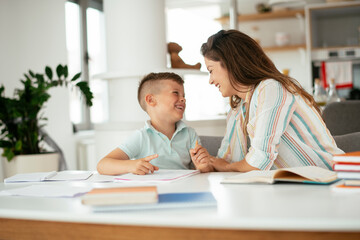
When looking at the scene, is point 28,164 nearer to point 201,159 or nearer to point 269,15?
point 201,159

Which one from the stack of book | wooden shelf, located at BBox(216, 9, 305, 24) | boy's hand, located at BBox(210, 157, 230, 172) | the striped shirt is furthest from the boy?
wooden shelf, located at BBox(216, 9, 305, 24)

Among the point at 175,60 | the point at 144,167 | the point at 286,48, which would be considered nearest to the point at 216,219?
the point at 144,167

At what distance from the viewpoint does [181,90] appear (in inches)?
80.9

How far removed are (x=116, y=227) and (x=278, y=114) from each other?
2.79 ft

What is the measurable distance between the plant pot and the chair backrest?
1.83 m

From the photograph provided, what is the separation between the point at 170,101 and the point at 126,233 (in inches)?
46.1

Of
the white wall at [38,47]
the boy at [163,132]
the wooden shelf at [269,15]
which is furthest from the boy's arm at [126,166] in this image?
the wooden shelf at [269,15]

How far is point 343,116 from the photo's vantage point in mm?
2682

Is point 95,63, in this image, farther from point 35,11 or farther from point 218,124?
point 218,124

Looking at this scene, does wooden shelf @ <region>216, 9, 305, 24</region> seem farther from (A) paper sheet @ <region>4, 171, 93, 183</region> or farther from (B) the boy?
(A) paper sheet @ <region>4, 171, 93, 183</region>

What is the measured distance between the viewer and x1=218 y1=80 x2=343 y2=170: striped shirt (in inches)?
60.2

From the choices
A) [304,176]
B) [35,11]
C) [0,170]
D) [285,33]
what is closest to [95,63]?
[35,11]

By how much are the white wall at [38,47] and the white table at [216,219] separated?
2921 millimetres

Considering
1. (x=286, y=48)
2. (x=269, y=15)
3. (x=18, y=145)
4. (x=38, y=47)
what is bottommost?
(x=18, y=145)
